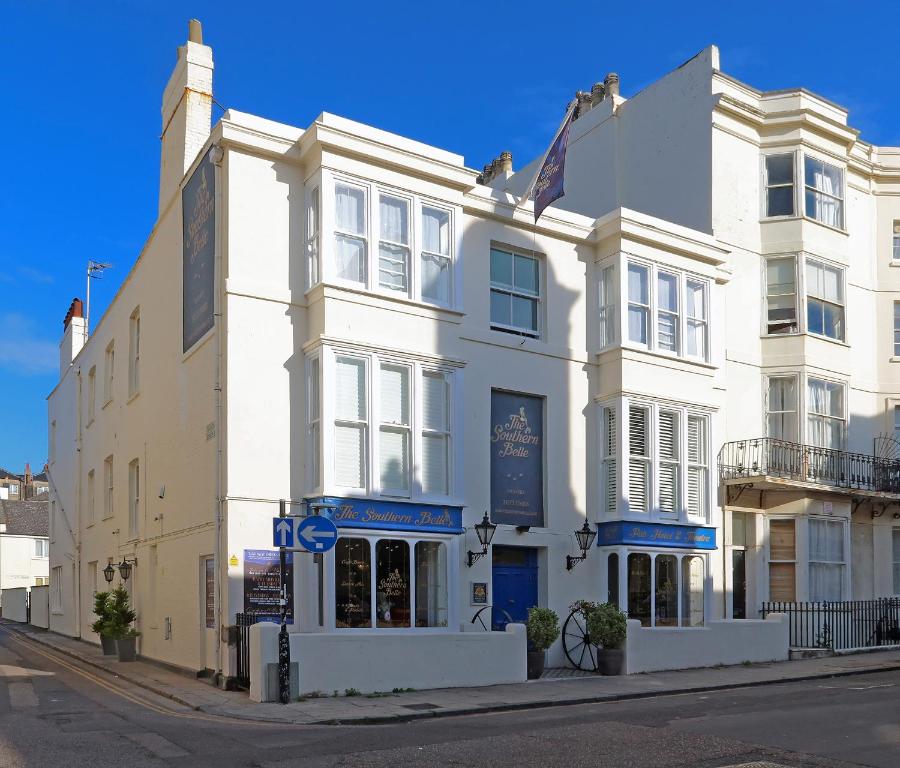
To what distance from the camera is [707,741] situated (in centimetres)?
1172

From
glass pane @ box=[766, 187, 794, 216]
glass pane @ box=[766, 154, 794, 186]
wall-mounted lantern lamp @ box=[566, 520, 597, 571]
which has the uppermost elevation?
glass pane @ box=[766, 154, 794, 186]

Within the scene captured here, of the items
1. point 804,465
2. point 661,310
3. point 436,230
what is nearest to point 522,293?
point 436,230

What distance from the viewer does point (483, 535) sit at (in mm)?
19469

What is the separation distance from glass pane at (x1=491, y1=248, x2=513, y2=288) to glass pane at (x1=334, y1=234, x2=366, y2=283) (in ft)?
11.7

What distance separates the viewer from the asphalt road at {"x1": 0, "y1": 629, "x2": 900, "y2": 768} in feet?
35.0

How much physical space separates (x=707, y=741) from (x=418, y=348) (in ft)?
31.1

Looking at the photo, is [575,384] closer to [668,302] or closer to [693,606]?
[668,302]

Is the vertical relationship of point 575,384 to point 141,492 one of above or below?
above

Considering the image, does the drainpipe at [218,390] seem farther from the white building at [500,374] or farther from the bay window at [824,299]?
the bay window at [824,299]

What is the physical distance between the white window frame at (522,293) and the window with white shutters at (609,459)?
91.0 inches

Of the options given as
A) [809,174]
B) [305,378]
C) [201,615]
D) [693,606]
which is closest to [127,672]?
[201,615]

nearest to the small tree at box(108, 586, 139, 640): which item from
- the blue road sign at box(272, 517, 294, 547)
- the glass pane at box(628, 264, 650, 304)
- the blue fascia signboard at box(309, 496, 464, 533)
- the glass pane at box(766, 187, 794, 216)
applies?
the blue fascia signboard at box(309, 496, 464, 533)

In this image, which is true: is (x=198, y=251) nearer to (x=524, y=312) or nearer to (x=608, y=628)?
(x=524, y=312)

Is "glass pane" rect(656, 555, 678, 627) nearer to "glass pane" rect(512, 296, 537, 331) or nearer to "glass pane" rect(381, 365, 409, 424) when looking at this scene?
"glass pane" rect(512, 296, 537, 331)
